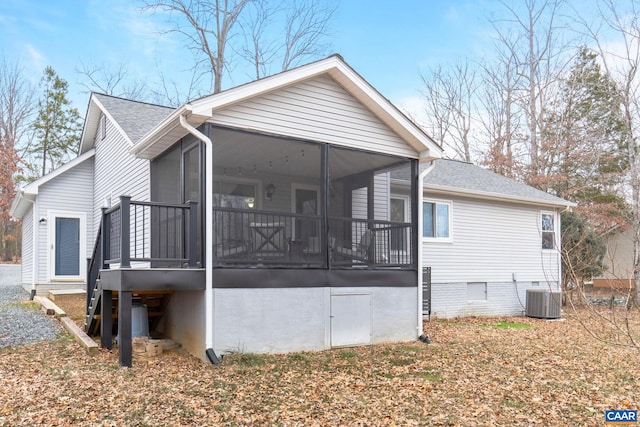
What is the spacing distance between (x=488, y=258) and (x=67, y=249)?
36.0ft

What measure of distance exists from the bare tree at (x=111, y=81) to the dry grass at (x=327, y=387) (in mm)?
18453

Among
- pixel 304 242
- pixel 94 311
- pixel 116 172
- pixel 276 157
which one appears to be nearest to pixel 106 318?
pixel 94 311

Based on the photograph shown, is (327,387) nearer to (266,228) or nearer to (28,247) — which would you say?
(266,228)

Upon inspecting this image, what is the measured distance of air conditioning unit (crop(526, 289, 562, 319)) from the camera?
13406 mm

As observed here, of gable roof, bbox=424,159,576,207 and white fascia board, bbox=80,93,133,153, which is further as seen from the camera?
gable roof, bbox=424,159,576,207

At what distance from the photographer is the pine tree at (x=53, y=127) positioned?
27.6 m

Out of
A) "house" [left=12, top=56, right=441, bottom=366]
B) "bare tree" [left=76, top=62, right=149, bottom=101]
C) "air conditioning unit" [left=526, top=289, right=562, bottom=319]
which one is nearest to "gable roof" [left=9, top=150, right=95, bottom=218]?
"house" [left=12, top=56, right=441, bottom=366]

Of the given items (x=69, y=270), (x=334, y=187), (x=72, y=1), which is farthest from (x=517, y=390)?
(x=72, y=1)

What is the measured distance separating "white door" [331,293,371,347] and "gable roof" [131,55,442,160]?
2934 mm

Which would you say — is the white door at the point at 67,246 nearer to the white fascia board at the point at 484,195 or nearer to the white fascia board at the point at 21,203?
the white fascia board at the point at 21,203

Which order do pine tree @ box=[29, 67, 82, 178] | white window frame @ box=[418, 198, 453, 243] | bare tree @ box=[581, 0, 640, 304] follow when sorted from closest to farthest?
white window frame @ box=[418, 198, 453, 243]
bare tree @ box=[581, 0, 640, 304]
pine tree @ box=[29, 67, 82, 178]

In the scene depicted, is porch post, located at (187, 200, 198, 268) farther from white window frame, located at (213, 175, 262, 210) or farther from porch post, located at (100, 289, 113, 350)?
white window frame, located at (213, 175, 262, 210)

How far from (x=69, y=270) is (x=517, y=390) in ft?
36.4

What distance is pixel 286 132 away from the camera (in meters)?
7.95
